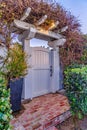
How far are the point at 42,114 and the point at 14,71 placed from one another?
4.01 feet

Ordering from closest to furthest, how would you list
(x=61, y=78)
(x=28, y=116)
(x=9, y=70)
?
(x=28, y=116) → (x=9, y=70) → (x=61, y=78)

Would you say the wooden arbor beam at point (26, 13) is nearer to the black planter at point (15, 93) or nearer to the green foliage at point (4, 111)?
the black planter at point (15, 93)

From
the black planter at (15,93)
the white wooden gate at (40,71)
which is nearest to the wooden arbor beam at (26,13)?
the white wooden gate at (40,71)

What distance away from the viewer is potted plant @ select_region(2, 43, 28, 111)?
4.47 meters

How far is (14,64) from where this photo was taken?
4.47 meters

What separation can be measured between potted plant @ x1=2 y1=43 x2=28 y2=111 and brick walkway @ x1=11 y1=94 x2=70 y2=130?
42cm

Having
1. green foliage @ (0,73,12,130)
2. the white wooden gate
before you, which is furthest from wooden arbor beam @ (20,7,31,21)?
green foliage @ (0,73,12,130)

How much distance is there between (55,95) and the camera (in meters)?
6.54

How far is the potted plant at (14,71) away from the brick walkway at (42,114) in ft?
1.38

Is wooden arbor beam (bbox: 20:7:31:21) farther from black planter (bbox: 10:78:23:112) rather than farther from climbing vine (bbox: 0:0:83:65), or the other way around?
black planter (bbox: 10:78:23:112)

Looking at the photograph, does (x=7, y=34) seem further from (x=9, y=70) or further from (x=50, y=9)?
(x=50, y=9)

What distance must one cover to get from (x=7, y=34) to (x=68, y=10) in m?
2.69

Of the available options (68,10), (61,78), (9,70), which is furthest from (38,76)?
(68,10)

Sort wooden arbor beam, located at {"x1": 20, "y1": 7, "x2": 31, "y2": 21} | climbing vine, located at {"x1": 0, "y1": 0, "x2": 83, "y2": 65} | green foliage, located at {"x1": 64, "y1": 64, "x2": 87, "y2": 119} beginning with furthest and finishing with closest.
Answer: wooden arbor beam, located at {"x1": 20, "y1": 7, "x2": 31, "y2": 21} → climbing vine, located at {"x1": 0, "y1": 0, "x2": 83, "y2": 65} → green foliage, located at {"x1": 64, "y1": 64, "x2": 87, "y2": 119}
